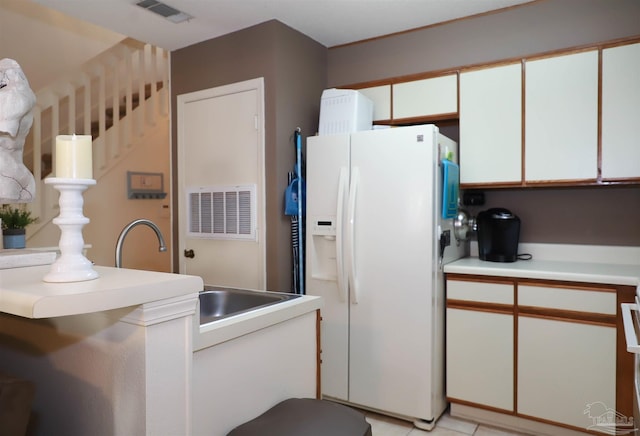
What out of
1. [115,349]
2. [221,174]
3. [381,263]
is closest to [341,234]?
[381,263]

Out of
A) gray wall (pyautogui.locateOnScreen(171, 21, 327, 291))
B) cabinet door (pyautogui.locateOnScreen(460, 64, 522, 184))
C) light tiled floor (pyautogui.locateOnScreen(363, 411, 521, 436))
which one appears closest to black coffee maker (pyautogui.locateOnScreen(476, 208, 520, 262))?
cabinet door (pyautogui.locateOnScreen(460, 64, 522, 184))

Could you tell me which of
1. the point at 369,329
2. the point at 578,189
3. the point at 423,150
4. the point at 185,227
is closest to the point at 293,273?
the point at 369,329

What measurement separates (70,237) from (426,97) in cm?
250

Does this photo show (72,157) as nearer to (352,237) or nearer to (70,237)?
(70,237)

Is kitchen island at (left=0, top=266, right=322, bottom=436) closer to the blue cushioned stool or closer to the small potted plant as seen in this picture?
the blue cushioned stool

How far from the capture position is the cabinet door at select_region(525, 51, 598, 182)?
2428 mm

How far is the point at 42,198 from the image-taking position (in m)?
3.43

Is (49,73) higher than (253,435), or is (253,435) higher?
(49,73)

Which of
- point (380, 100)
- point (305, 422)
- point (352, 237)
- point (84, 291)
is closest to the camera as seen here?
point (84, 291)

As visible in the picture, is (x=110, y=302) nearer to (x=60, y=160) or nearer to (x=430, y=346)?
(x=60, y=160)

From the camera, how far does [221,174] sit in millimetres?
3176

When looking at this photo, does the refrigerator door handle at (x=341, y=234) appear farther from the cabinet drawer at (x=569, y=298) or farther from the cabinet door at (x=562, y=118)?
the cabinet door at (x=562, y=118)

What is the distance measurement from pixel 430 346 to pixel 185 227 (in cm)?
205

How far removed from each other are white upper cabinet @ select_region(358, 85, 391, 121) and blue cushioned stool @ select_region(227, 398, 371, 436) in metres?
2.19
